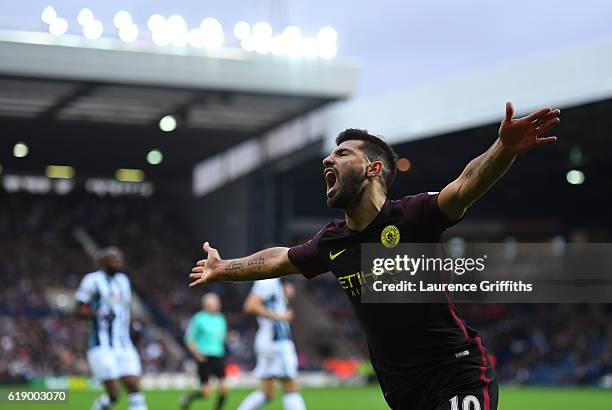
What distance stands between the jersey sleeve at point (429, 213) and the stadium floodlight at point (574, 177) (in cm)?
3674

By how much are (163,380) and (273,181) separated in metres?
10.9

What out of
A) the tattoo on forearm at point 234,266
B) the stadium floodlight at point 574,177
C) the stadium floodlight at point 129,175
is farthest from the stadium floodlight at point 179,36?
the tattoo on forearm at point 234,266

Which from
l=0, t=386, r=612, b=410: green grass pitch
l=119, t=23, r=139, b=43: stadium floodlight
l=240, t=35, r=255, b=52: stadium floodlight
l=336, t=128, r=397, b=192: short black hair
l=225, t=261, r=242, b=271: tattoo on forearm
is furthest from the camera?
l=240, t=35, r=255, b=52: stadium floodlight

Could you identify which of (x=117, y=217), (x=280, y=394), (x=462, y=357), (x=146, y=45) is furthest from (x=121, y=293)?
(x=117, y=217)

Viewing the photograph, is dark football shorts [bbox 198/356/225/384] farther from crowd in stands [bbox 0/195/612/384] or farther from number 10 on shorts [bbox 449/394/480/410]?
crowd in stands [bbox 0/195/612/384]

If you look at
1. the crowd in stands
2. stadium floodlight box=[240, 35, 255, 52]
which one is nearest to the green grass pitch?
the crowd in stands

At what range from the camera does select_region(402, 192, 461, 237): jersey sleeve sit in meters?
4.98

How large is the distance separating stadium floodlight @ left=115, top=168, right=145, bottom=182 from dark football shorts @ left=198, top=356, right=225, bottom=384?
3212 centimetres

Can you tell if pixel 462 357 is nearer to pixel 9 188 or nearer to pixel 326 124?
pixel 326 124

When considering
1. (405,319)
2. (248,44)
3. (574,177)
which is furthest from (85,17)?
(405,319)

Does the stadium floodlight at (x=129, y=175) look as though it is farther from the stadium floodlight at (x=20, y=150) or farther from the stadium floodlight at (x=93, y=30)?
the stadium floodlight at (x=93, y=30)

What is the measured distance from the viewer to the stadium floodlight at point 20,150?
→ 40562mm

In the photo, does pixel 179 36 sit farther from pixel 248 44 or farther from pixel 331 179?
pixel 331 179

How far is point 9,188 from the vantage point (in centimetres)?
4528
